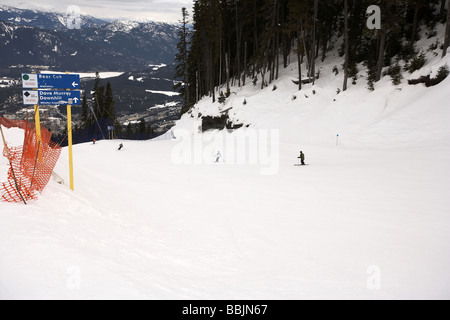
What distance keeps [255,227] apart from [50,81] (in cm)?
831

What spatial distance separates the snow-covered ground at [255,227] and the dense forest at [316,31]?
8.56 m

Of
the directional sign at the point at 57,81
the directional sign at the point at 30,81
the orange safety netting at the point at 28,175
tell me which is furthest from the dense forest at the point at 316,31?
the orange safety netting at the point at 28,175

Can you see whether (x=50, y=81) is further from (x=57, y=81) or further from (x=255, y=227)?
(x=255, y=227)

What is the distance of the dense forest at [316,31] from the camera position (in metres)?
26.4

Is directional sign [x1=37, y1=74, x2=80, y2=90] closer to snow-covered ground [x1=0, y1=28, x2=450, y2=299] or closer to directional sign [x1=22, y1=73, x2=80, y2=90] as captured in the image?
directional sign [x1=22, y1=73, x2=80, y2=90]

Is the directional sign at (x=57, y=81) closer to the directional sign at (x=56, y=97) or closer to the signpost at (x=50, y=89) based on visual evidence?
the signpost at (x=50, y=89)

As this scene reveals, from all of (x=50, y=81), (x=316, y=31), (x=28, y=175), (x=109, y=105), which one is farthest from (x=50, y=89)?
(x=109, y=105)

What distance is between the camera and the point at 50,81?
9.07 meters

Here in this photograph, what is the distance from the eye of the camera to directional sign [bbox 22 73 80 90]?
8781 millimetres

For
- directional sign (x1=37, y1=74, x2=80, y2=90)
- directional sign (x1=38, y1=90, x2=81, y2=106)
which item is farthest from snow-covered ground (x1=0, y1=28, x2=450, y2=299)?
directional sign (x1=37, y1=74, x2=80, y2=90)
